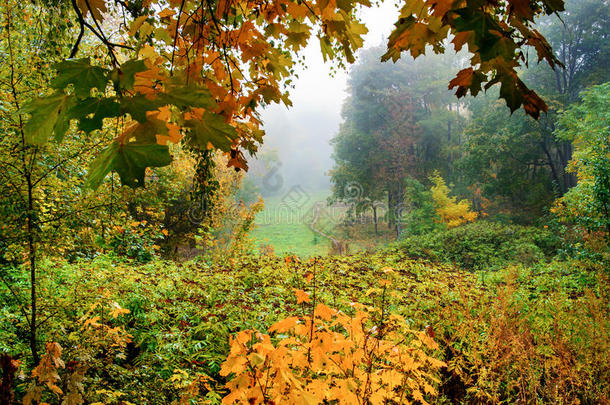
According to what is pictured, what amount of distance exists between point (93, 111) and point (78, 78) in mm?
87

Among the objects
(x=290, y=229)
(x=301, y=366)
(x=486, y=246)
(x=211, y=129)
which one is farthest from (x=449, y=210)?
(x=211, y=129)

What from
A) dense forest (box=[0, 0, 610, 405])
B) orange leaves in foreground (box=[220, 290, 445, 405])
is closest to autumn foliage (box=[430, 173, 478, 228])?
dense forest (box=[0, 0, 610, 405])

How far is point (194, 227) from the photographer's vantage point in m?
10.2

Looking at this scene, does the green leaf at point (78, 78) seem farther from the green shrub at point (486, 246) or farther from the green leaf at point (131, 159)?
the green shrub at point (486, 246)

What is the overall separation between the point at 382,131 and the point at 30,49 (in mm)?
18033

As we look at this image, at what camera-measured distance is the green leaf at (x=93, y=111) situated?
0.62 metres

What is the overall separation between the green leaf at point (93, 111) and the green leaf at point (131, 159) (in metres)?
0.08

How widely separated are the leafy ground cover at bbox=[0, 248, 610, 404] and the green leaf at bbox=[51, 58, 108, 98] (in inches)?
45.7

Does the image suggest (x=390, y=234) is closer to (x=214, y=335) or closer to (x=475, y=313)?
(x=475, y=313)

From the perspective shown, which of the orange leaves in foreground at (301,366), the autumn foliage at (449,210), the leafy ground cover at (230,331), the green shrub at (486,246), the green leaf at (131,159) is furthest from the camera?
the autumn foliage at (449,210)

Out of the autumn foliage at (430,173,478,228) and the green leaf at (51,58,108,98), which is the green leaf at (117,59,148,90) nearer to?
the green leaf at (51,58,108,98)

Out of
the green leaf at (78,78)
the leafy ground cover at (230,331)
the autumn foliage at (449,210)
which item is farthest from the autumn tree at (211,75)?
the autumn foliage at (449,210)

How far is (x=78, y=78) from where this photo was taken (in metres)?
0.63

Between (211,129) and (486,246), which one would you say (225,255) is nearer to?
(211,129)
